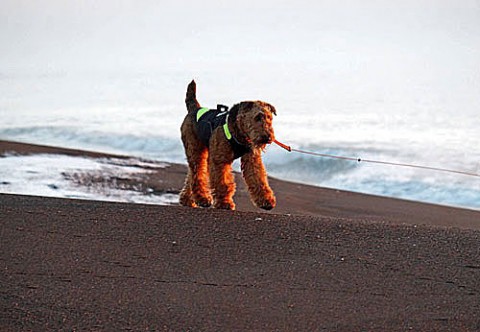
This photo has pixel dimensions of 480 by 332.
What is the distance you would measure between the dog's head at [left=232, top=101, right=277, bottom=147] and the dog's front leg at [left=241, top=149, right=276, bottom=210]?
0.23m

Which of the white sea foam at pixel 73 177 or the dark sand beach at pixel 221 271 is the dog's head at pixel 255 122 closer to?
the dark sand beach at pixel 221 271

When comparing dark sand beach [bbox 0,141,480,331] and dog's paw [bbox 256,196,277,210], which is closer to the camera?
dark sand beach [bbox 0,141,480,331]

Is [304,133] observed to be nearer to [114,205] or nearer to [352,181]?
[352,181]

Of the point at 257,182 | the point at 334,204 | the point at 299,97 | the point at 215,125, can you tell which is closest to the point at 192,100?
the point at 215,125

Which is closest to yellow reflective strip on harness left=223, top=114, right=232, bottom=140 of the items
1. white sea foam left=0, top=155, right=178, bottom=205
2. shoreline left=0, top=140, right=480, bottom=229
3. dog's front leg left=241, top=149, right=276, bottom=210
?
dog's front leg left=241, top=149, right=276, bottom=210

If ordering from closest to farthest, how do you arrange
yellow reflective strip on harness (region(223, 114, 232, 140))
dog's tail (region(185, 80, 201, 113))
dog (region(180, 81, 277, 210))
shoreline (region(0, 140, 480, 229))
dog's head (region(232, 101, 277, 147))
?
dog's head (region(232, 101, 277, 147)), dog (region(180, 81, 277, 210)), yellow reflective strip on harness (region(223, 114, 232, 140)), dog's tail (region(185, 80, 201, 113)), shoreline (region(0, 140, 480, 229))

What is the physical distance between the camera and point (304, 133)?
1404 centimetres

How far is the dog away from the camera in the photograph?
5656 mm

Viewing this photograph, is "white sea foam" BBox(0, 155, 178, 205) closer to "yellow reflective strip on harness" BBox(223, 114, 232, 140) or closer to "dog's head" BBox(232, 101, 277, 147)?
"yellow reflective strip on harness" BBox(223, 114, 232, 140)

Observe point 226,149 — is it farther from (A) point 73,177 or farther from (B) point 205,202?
(A) point 73,177

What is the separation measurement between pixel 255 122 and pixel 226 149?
503 millimetres

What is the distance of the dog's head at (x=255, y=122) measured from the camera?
5543 millimetres

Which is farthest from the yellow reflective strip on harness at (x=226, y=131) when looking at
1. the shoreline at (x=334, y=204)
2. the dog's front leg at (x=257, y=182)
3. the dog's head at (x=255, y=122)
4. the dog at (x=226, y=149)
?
the shoreline at (x=334, y=204)

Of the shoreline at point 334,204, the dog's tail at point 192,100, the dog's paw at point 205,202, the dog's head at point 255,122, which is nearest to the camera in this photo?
the dog's head at point 255,122
